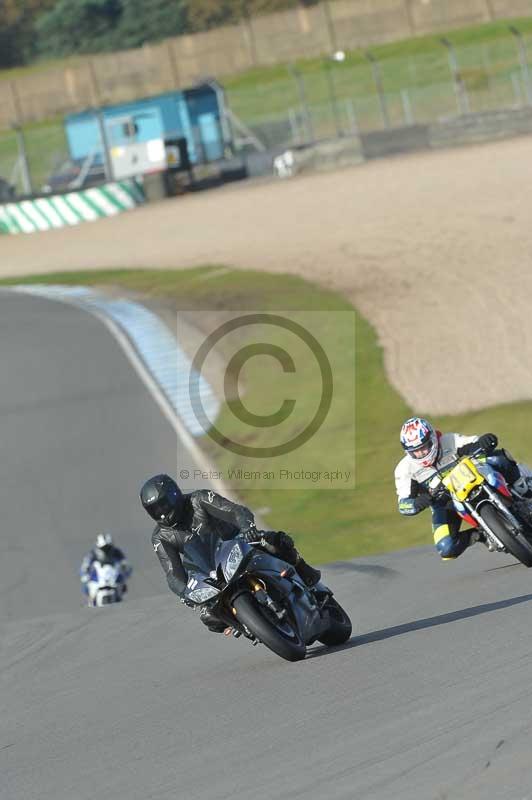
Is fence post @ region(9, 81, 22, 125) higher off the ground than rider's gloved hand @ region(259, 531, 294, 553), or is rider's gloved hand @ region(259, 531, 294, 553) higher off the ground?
fence post @ region(9, 81, 22, 125)

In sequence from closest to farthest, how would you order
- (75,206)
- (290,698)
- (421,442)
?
1. (290,698)
2. (421,442)
3. (75,206)

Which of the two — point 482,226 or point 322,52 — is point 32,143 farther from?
point 482,226

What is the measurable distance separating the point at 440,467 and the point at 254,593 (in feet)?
9.93

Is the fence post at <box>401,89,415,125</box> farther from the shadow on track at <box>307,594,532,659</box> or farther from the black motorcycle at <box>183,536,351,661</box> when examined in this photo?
the black motorcycle at <box>183,536,351,661</box>

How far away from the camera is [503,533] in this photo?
34.9ft

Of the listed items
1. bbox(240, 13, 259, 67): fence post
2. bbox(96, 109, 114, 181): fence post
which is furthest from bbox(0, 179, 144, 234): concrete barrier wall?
bbox(240, 13, 259, 67): fence post

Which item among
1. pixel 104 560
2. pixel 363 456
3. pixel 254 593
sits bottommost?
pixel 363 456

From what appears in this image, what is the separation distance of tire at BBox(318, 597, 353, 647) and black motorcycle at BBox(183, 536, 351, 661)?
0.26 meters

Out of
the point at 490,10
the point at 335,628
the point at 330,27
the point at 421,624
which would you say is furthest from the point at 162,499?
the point at 330,27

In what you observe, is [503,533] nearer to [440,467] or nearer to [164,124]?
[440,467]

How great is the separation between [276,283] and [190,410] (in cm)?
833

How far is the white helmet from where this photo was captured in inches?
443

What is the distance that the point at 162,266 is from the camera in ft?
130

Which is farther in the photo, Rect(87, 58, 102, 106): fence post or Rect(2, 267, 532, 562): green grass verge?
Rect(87, 58, 102, 106): fence post
